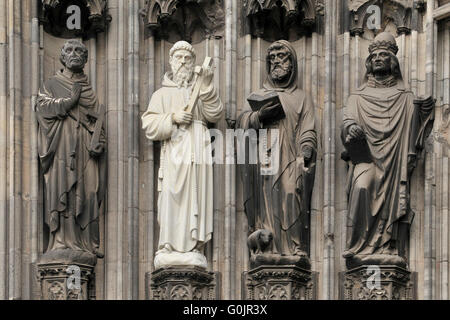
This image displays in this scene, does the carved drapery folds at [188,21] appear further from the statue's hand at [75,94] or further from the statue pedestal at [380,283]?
the statue pedestal at [380,283]

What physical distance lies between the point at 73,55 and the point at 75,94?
471mm

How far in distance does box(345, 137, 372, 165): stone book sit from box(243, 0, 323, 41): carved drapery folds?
65.1 inches

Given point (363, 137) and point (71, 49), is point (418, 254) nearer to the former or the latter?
point (363, 137)

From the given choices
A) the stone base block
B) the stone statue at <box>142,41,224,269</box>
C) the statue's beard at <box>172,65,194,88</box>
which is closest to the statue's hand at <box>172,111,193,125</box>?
the stone statue at <box>142,41,224,269</box>

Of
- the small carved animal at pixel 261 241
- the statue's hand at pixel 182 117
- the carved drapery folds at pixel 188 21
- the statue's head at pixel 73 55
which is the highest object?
the carved drapery folds at pixel 188 21

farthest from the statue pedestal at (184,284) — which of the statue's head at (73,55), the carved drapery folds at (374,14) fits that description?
the carved drapery folds at (374,14)

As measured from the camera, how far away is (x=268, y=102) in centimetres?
3091

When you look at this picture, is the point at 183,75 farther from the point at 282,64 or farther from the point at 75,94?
the point at 75,94

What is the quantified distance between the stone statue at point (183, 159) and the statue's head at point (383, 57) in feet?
6.00

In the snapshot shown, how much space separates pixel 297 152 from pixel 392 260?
5.53 feet

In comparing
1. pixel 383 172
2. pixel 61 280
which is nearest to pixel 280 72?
pixel 383 172

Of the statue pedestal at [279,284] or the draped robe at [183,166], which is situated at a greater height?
the draped robe at [183,166]

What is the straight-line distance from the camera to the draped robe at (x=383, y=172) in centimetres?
3064

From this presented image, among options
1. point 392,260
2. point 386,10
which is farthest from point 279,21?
point 392,260
